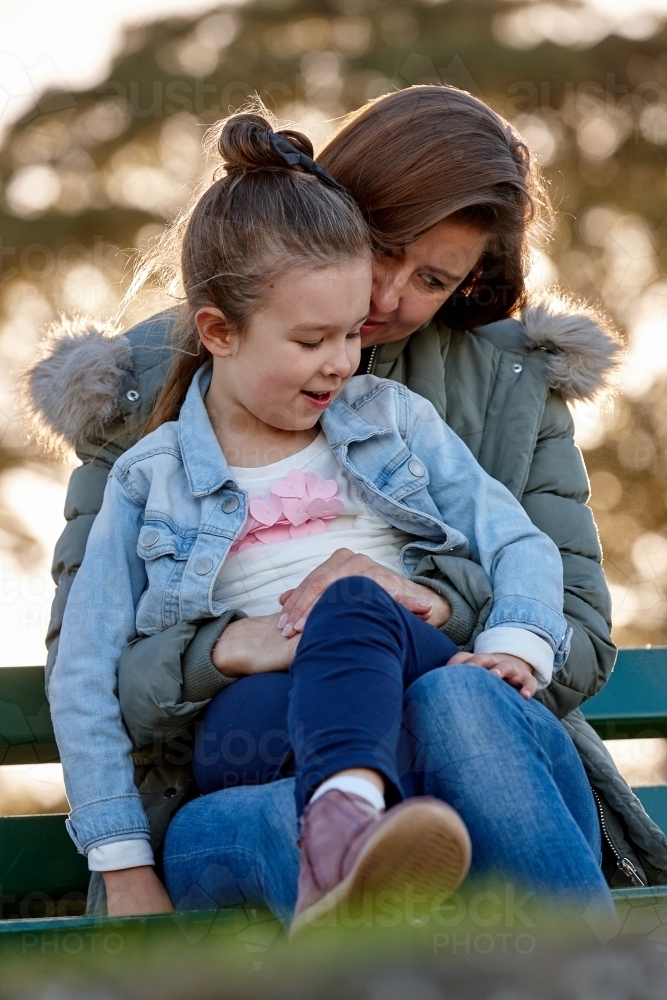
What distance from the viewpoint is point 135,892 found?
172cm

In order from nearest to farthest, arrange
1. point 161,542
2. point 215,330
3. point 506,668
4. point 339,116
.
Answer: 1. point 506,668
2. point 161,542
3. point 215,330
4. point 339,116

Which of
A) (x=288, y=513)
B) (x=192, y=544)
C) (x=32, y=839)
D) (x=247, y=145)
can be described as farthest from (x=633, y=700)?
(x=247, y=145)

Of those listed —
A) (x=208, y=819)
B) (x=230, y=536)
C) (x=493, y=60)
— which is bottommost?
(x=208, y=819)

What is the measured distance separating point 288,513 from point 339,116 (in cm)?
395

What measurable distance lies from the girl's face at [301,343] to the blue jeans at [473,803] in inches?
23.0

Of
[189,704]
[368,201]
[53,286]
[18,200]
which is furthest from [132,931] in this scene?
[18,200]

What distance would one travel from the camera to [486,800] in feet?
4.62

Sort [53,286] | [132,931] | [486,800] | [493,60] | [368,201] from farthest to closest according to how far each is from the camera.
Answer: [493,60], [53,286], [368,201], [486,800], [132,931]

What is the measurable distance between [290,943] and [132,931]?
20 centimetres

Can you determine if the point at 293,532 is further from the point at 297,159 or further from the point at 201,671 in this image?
the point at 297,159

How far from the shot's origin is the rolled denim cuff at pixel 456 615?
1823mm

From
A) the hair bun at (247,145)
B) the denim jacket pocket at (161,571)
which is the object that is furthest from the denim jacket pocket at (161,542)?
the hair bun at (247,145)

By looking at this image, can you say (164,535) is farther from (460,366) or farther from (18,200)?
(18,200)

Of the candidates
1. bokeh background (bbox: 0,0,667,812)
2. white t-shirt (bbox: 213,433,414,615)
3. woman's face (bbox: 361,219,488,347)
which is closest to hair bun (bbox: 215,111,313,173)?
woman's face (bbox: 361,219,488,347)
